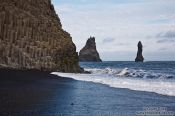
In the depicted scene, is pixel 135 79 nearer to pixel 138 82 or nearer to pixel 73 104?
pixel 138 82

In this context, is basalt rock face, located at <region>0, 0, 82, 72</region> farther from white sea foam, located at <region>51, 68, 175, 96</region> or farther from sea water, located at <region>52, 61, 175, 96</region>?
white sea foam, located at <region>51, 68, 175, 96</region>

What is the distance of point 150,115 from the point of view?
21.8 metres

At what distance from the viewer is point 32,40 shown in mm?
72500

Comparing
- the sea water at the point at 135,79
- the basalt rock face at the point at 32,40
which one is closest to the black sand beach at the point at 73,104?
the sea water at the point at 135,79

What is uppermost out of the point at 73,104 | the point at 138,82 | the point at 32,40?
the point at 32,40

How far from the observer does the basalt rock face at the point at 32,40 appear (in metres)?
66.9

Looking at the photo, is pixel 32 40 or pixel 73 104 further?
→ pixel 32 40

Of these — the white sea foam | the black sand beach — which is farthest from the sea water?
the black sand beach

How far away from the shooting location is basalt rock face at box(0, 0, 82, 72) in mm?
66938

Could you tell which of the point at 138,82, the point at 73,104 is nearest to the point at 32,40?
the point at 138,82

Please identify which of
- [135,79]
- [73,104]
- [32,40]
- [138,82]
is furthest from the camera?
[32,40]

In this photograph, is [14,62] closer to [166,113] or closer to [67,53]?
[67,53]

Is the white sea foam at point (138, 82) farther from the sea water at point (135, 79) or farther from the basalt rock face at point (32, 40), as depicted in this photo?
the basalt rock face at point (32, 40)

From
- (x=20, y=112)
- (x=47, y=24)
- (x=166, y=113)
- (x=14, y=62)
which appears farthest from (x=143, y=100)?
(x=47, y=24)
